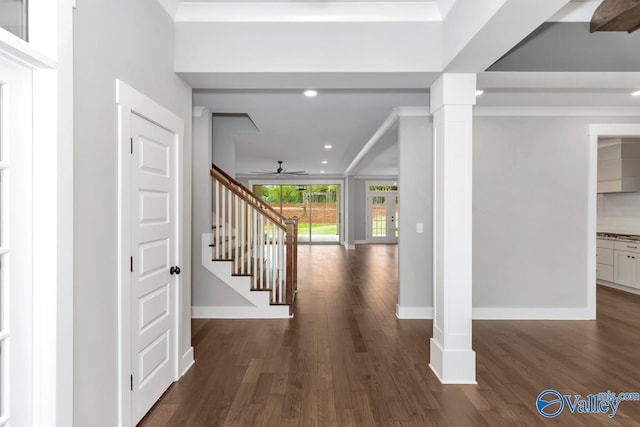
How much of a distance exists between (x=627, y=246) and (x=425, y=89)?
15.6ft

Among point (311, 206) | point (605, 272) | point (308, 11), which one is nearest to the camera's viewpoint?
point (308, 11)

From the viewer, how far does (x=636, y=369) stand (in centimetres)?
310

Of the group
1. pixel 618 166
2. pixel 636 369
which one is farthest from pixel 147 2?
pixel 618 166

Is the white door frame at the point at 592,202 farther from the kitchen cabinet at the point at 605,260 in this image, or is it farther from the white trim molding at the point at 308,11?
the white trim molding at the point at 308,11

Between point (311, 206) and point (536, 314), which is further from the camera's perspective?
point (311, 206)

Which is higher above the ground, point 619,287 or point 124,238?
point 124,238

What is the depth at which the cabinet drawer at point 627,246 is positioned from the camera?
557 cm

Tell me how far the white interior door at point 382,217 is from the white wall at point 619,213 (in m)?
7.36

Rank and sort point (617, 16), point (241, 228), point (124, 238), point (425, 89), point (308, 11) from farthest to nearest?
1. point (241, 228)
2. point (425, 89)
3. point (308, 11)
4. point (617, 16)
5. point (124, 238)

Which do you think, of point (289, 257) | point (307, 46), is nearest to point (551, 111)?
point (307, 46)

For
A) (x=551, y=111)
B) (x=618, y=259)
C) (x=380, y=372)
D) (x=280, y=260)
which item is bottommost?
(x=380, y=372)

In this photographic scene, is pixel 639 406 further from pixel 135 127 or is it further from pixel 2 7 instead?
pixel 2 7

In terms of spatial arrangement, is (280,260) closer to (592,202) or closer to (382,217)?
(592,202)

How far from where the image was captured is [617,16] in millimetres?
2352
